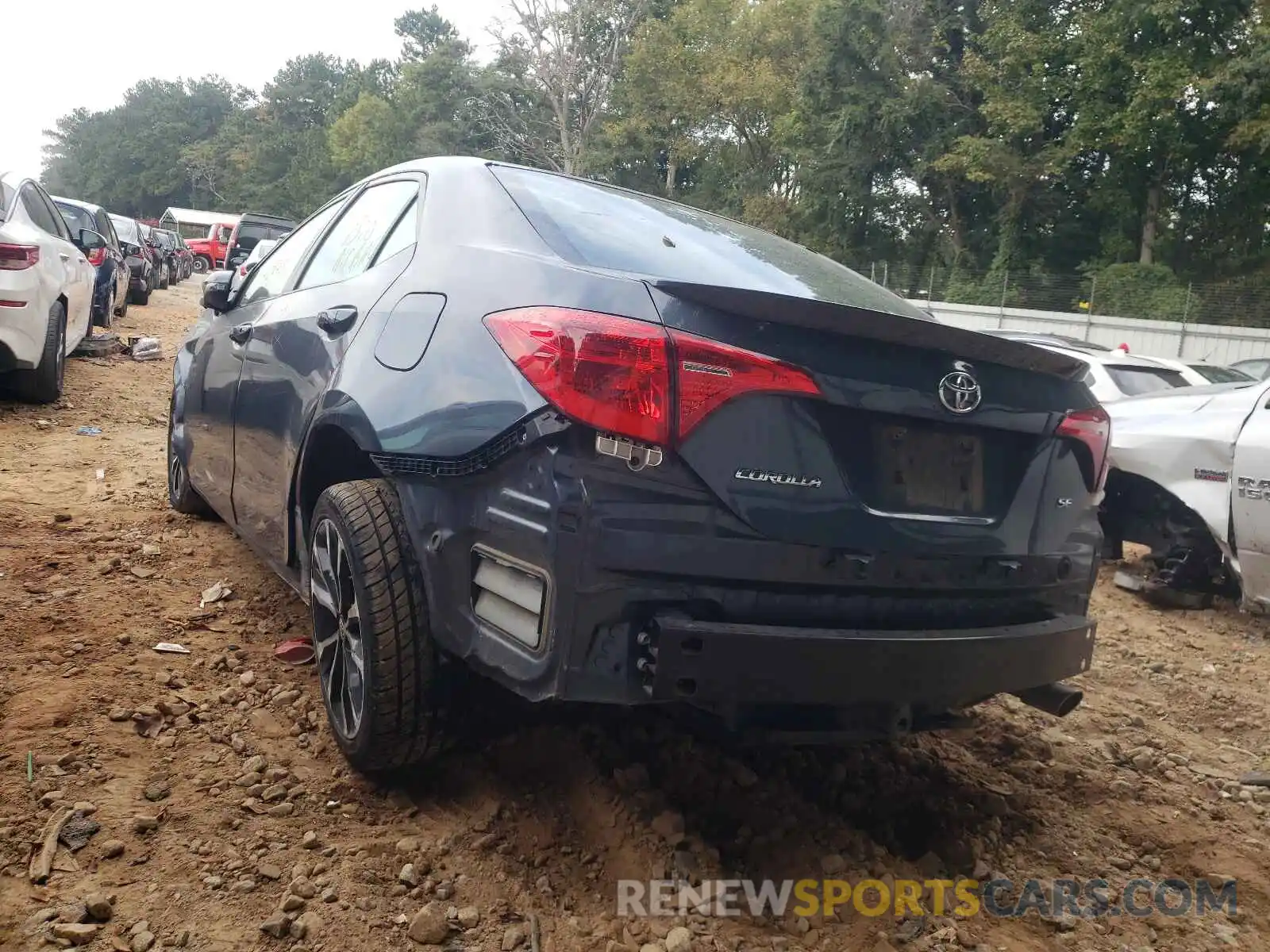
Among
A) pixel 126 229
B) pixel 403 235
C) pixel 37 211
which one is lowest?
pixel 403 235

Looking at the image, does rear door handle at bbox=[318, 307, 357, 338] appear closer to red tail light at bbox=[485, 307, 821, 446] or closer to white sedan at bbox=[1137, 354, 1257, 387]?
red tail light at bbox=[485, 307, 821, 446]

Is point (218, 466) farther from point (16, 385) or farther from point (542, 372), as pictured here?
point (16, 385)

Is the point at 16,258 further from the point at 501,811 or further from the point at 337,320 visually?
the point at 501,811

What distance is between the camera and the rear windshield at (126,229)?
1799cm

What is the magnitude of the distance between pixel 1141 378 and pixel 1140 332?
18155 mm

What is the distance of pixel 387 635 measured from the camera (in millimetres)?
2342

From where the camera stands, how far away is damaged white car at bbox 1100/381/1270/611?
4621mm

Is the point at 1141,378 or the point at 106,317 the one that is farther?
the point at 106,317

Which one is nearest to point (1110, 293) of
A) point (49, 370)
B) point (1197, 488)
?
point (1197, 488)

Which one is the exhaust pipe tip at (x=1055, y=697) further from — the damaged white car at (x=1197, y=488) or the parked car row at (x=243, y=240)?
the parked car row at (x=243, y=240)

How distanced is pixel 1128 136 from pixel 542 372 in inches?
1100

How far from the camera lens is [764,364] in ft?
6.70

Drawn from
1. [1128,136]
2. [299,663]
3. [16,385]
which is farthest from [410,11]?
[299,663]

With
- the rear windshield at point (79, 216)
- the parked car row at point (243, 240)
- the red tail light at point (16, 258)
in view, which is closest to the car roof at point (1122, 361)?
the red tail light at point (16, 258)
